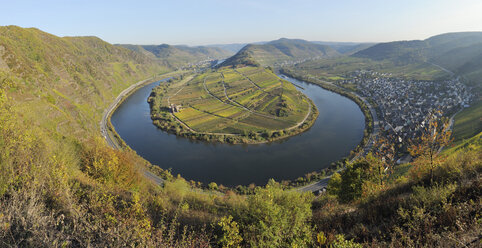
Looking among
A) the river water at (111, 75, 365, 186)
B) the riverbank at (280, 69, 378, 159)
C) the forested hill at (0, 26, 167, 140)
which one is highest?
the forested hill at (0, 26, 167, 140)

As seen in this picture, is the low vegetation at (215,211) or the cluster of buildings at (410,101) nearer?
the low vegetation at (215,211)

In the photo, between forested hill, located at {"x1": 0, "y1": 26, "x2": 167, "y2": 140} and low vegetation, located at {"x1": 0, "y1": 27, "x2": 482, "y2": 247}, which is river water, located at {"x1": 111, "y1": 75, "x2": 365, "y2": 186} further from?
low vegetation, located at {"x1": 0, "y1": 27, "x2": 482, "y2": 247}

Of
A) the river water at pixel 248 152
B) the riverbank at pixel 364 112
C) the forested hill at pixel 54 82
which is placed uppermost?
the forested hill at pixel 54 82

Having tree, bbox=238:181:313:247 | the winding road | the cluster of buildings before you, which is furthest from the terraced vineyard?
tree, bbox=238:181:313:247

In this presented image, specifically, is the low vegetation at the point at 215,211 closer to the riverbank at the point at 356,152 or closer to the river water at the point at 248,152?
the riverbank at the point at 356,152

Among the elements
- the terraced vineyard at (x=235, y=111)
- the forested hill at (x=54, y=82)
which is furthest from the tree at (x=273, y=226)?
the terraced vineyard at (x=235, y=111)

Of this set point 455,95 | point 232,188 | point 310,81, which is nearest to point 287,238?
point 232,188
